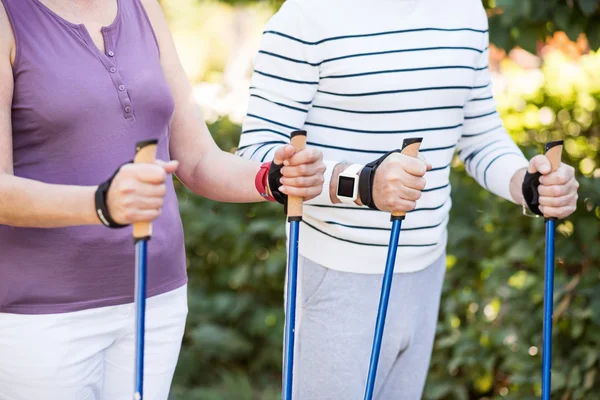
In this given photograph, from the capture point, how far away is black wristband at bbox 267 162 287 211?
1.74 metres

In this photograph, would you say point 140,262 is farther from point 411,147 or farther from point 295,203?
point 411,147

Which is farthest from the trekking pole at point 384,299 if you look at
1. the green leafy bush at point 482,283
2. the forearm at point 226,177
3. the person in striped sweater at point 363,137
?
the green leafy bush at point 482,283

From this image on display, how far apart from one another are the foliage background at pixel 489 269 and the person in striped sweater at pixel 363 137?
2.06 ft

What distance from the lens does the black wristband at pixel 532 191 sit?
6.68ft

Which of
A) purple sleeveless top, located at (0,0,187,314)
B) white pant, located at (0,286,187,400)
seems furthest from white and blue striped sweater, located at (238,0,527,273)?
white pant, located at (0,286,187,400)

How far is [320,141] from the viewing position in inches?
80.0

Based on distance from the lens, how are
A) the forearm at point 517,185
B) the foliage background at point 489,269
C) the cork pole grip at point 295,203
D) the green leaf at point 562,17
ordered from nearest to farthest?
1. the cork pole grip at point 295,203
2. the forearm at point 517,185
3. the green leaf at point 562,17
4. the foliage background at point 489,269

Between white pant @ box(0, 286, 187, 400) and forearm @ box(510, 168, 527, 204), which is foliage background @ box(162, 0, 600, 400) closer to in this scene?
forearm @ box(510, 168, 527, 204)

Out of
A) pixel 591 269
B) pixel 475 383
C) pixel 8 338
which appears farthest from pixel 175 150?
pixel 475 383

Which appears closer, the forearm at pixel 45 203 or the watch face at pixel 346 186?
the forearm at pixel 45 203

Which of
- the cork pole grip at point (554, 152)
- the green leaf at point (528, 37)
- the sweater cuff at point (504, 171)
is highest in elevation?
the green leaf at point (528, 37)

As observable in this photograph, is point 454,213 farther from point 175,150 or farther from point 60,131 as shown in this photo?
point 60,131

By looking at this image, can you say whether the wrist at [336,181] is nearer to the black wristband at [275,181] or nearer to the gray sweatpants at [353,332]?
the black wristband at [275,181]

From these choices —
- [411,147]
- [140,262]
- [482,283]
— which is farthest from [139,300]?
[482,283]
